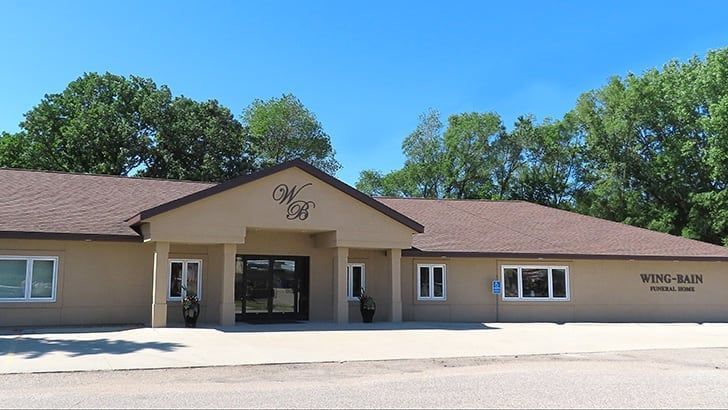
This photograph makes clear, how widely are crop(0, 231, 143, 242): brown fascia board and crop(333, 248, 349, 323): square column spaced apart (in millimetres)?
5675

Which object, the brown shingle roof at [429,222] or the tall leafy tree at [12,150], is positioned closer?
the brown shingle roof at [429,222]

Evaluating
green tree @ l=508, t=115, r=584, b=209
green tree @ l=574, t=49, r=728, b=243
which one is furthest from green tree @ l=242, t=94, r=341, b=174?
green tree @ l=574, t=49, r=728, b=243

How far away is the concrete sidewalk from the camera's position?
38.0ft

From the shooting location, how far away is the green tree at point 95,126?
38.1 meters

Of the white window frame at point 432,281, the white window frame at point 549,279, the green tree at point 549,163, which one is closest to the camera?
the white window frame at point 432,281

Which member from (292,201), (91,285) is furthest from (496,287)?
(91,285)

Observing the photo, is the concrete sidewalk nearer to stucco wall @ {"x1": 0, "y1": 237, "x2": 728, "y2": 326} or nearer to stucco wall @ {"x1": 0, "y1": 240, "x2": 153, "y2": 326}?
stucco wall @ {"x1": 0, "y1": 240, "x2": 153, "y2": 326}

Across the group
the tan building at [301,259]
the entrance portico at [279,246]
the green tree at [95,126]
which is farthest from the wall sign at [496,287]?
the green tree at [95,126]

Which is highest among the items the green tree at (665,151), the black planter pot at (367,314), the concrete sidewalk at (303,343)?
the green tree at (665,151)

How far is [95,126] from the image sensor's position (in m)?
38.5

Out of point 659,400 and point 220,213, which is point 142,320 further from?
point 659,400

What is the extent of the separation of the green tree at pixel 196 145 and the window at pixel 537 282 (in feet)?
75.4

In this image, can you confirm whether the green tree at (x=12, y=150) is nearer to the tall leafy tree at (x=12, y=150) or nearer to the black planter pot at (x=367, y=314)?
the tall leafy tree at (x=12, y=150)

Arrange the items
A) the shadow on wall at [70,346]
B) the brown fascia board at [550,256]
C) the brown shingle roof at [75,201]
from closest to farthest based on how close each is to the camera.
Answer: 1. the shadow on wall at [70,346]
2. the brown shingle roof at [75,201]
3. the brown fascia board at [550,256]
